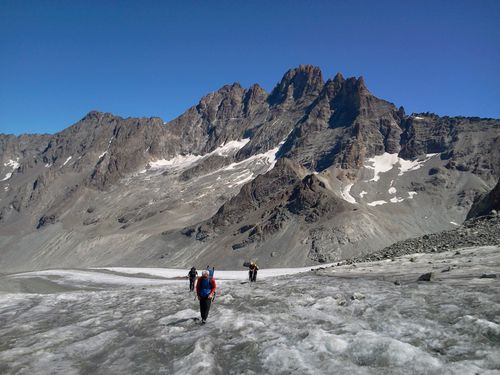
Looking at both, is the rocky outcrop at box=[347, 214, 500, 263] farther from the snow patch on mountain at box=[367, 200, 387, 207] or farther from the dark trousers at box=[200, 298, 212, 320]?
the snow patch on mountain at box=[367, 200, 387, 207]

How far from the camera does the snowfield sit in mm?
10203

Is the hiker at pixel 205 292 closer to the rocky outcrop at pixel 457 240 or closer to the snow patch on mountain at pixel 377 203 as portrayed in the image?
the rocky outcrop at pixel 457 240

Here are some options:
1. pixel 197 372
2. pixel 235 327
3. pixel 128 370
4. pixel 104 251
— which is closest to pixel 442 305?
pixel 235 327

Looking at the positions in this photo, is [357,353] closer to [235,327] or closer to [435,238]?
[235,327]

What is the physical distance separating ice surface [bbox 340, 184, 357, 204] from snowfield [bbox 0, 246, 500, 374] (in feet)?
425

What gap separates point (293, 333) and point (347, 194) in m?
148

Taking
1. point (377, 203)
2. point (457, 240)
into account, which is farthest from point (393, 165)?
point (457, 240)

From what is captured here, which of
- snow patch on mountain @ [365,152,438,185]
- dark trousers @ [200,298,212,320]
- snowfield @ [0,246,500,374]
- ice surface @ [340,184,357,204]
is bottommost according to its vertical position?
snowfield @ [0,246,500,374]

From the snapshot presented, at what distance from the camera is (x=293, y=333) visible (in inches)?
505

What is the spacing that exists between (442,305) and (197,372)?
8.08m

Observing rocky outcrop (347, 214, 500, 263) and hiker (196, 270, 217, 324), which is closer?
hiker (196, 270, 217, 324)

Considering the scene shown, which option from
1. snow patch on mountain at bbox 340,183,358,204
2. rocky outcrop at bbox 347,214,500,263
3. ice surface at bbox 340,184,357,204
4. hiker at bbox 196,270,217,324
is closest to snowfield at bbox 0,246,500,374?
hiker at bbox 196,270,217,324

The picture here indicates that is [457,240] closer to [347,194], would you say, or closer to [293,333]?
[293,333]

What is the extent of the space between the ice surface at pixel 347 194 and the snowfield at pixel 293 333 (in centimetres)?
12952
